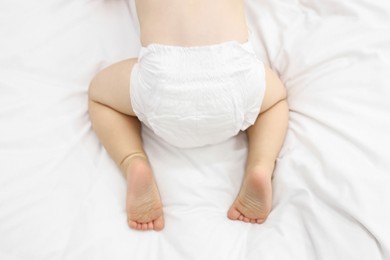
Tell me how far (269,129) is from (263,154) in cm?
6

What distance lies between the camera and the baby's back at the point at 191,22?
0.93 metres

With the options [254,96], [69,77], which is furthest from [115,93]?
[254,96]

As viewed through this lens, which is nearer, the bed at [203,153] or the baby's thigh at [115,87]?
the bed at [203,153]

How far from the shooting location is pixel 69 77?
111 centimetres

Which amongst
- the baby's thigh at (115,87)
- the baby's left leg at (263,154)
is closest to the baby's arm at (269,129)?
the baby's left leg at (263,154)

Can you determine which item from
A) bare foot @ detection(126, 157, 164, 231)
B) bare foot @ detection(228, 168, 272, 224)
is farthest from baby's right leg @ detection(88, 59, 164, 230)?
bare foot @ detection(228, 168, 272, 224)

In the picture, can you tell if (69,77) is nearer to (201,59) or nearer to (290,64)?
(201,59)

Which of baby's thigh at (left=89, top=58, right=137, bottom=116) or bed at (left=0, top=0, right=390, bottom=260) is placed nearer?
bed at (left=0, top=0, right=390, bottom=260)

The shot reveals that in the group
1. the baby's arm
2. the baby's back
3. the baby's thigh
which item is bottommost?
the baby's arm

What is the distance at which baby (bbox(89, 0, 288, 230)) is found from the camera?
2.95 ft

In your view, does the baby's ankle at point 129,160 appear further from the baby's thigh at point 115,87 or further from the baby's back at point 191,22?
the baby's back at point 191,22

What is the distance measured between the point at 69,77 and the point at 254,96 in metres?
0.45

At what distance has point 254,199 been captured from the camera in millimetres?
916

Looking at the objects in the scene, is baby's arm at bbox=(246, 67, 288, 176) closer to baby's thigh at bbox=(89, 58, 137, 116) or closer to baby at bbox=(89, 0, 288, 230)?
baby at bbox=(89, 0, 288, 230)
